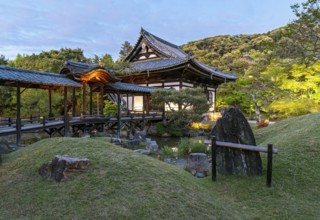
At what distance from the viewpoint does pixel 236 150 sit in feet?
17.5

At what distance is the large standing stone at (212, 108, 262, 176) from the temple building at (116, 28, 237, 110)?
1301 centimetres

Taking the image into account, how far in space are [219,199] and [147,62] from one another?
66.9ft

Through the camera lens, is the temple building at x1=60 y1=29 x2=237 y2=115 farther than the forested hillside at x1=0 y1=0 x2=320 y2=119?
Yes

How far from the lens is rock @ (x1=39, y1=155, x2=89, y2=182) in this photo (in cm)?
431

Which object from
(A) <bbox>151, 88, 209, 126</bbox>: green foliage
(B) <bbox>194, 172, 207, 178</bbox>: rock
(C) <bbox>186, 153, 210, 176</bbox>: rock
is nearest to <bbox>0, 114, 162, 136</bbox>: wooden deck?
(A) <bbox>151, 88, 209, 126</bbox>: green foliage

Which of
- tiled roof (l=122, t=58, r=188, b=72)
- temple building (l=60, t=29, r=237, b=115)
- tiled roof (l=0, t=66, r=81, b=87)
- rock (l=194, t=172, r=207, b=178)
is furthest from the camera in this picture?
tiled roof (l=122, t=58, r=188, b=72)

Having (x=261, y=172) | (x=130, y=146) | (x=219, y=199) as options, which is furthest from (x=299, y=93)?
(x=219, y=199)

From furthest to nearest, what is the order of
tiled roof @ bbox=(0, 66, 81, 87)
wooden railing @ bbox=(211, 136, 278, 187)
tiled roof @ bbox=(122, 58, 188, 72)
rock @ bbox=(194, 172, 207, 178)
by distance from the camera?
1. tiled roof @ bbox=(122, 58, 188, 72)
2. tiled roof @ bbox=(0, 66, 81, 87)
3. rock @ bbox=(194, 172, 207, 178)
4. wooden railing @ bbox=(211, 136, 278, 187)

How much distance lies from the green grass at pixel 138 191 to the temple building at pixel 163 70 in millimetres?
13835

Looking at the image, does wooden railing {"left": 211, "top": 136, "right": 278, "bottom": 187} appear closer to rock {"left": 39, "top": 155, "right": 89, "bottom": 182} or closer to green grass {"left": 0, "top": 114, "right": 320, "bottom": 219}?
green grass {"left": 0, "top": 114, "right": 320, "bottom": 219}

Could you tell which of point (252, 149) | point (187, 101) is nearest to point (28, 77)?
point (187, 101)

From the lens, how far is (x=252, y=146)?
4926 mm

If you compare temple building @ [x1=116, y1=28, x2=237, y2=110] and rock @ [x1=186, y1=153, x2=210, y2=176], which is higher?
temple building @ [x1=116, y1=28, x2=237, y2=110]

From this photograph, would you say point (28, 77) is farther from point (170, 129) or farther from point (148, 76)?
point (148, 76)
